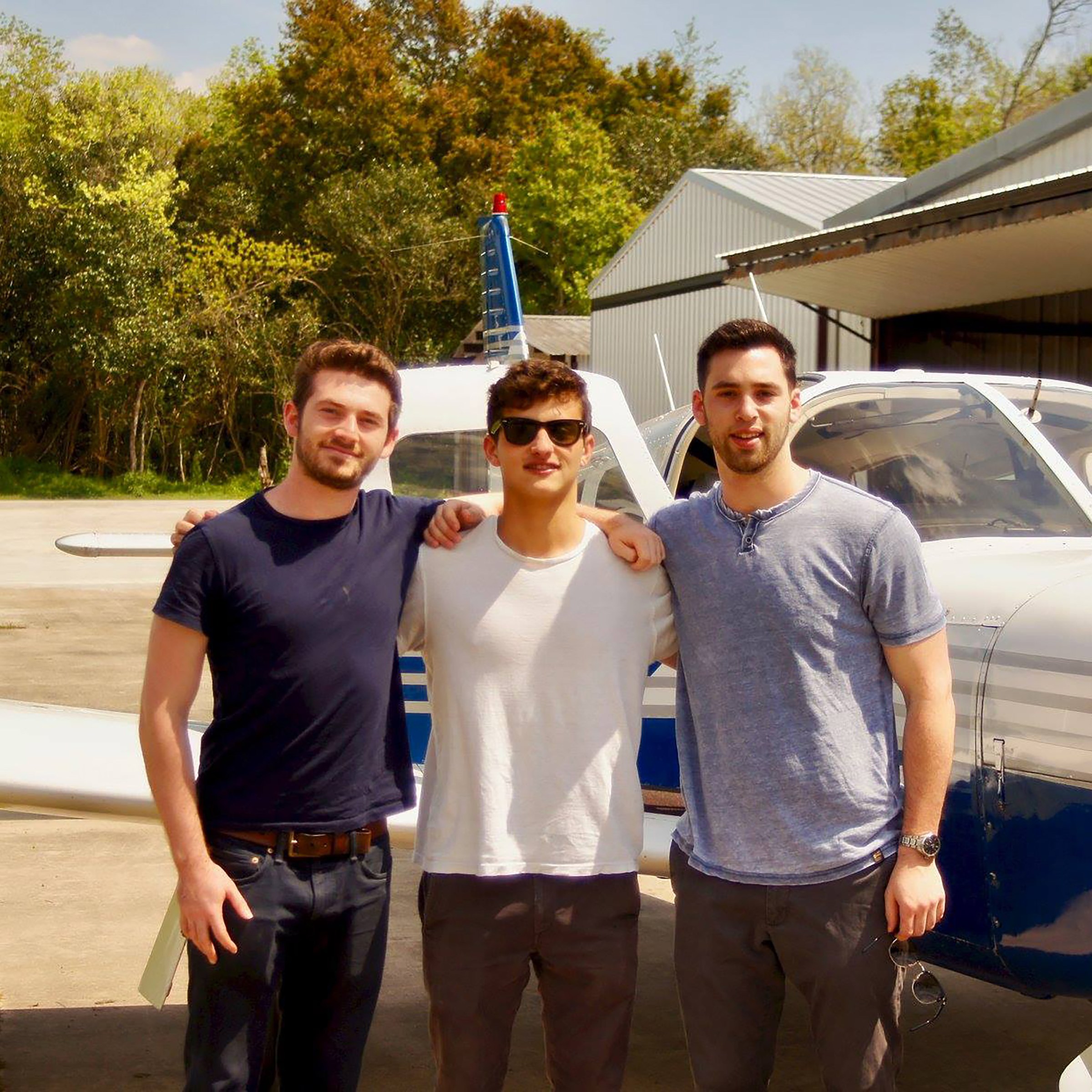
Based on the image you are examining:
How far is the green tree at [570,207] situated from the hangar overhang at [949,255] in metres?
24.0

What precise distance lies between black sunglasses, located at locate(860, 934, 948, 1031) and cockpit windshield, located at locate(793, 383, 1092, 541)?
139cm

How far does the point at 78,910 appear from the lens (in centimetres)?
510

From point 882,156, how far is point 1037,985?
5289 centimetres

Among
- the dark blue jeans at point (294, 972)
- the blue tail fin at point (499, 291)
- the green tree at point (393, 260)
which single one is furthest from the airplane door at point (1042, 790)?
the green tree at point (393, 260)

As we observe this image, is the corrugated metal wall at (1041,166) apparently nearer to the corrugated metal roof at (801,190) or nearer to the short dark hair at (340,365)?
the corrugated metal roof at (801,190)

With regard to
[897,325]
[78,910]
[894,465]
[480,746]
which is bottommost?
[78,910]

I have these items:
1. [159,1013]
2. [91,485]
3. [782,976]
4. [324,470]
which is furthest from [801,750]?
[91,485]

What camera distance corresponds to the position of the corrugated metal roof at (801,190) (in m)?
20.4

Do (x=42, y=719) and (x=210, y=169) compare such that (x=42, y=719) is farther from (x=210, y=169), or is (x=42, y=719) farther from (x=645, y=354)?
(x=210, y=169)

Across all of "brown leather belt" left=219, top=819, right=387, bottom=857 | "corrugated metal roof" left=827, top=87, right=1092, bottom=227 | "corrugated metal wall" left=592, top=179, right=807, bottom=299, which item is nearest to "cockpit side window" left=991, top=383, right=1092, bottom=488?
"brown leather belt" left=219, top=819, right=387, bottom=857

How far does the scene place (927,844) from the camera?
90.4 inches

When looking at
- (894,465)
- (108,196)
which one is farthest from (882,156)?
(894,465)

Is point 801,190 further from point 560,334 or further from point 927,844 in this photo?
point 927,844

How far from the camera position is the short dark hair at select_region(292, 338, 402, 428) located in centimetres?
247
